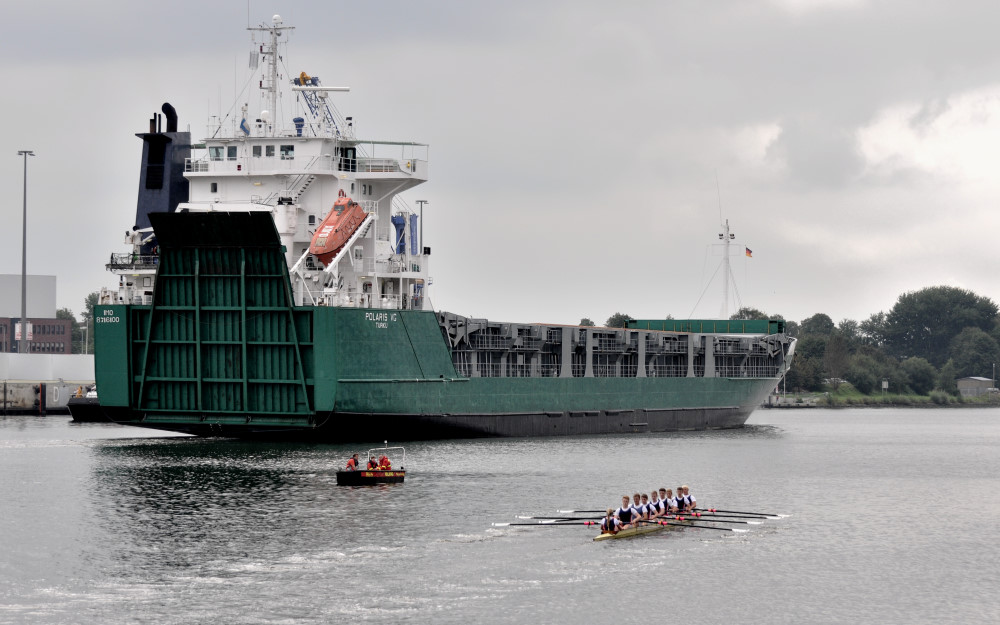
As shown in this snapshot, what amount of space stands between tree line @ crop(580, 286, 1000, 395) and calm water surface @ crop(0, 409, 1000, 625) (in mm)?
95506

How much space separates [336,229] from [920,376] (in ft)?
388

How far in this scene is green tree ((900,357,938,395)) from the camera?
6097 inches

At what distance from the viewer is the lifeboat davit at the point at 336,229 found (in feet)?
171

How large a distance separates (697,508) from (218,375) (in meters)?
21.1

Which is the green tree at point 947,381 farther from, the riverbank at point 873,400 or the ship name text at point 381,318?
the ship name text at point 381,318

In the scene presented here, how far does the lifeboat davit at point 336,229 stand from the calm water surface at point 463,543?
26.1 feet

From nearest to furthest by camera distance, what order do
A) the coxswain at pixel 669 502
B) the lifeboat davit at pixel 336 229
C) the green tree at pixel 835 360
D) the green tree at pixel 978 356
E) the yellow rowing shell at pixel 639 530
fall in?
the yellow rowing shell at pixel 639 530, the coxswain at pixel 669 502, the lifeboat davit at pixel 336 229, the green tree at pixel 835 360, the green tree at pixel 978 356

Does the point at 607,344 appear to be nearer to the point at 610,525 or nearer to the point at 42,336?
the point at 610,525

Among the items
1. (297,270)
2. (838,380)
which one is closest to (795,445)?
(297,270)

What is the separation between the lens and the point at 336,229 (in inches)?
2056

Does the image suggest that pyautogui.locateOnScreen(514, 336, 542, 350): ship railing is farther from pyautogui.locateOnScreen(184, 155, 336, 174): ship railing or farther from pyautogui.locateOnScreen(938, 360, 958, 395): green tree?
pyautogui.locateOnScreen(938, 360, 958, 395): green tree

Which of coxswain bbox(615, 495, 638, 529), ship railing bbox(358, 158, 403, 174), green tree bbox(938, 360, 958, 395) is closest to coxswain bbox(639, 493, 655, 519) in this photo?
coxswain bbox(615, 495, 638, 529)

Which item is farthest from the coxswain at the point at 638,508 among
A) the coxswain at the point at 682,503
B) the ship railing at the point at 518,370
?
A: the ship railing at the point at 518,370

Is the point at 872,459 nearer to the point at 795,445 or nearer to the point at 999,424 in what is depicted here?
the point at 795,445
